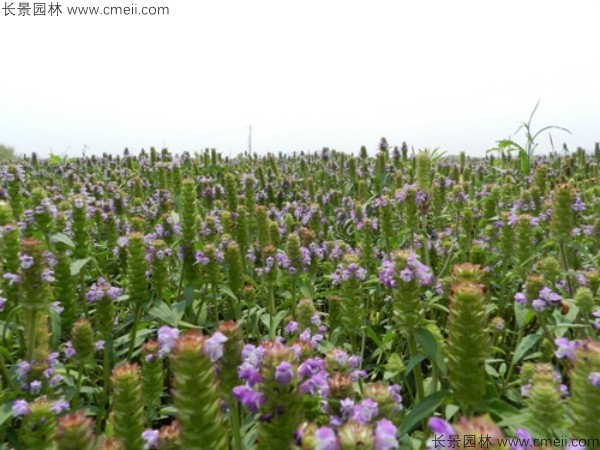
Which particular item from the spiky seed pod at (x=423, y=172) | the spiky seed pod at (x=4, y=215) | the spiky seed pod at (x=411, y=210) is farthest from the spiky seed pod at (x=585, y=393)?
the spiky seed pod at (x=423, y=172)

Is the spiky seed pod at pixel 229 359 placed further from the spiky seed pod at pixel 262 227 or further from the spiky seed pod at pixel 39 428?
the spiky seed pod at pixel 262 227

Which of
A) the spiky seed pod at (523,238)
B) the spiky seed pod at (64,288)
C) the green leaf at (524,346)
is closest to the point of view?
the green leaf at (524,346)

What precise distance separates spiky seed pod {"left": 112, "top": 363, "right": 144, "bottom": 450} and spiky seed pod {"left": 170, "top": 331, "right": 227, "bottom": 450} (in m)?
0.58

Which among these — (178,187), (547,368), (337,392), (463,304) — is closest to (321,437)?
(337,392)

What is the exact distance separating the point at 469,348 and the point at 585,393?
497 mm

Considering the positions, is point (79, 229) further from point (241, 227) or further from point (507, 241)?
point (507, 241)

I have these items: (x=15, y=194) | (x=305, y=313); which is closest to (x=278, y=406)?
(x=305, y=313)

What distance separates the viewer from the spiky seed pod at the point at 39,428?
2.34 metres

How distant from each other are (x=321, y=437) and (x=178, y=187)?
577 centimetres

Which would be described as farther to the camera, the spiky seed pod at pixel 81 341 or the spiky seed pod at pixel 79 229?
the spiky seed pod at pixel 79 229

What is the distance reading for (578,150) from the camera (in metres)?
15.1

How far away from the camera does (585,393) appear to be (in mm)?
1880

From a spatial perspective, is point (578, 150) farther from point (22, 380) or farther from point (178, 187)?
point (22, 380)

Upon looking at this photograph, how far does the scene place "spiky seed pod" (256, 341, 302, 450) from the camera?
1832 mm
